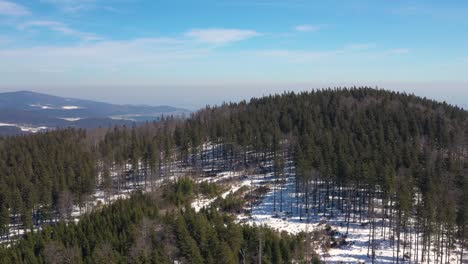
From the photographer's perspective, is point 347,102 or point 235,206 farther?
point 347,102

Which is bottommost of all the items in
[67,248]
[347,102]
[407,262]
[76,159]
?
[407,262]

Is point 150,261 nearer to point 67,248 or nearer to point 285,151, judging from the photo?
point 67,248

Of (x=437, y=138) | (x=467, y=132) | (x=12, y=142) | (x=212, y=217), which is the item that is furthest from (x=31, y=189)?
(x=467, y=132)

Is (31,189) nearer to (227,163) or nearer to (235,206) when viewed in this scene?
(235,206)

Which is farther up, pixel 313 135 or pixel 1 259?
pixel 313 135

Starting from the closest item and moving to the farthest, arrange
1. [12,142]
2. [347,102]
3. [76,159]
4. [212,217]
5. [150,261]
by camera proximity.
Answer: [150,261] → [212,217] → [76,159] → [12,142] → [347,102]

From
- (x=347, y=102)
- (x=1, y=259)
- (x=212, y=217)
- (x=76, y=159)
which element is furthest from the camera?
(x=347, y=102)

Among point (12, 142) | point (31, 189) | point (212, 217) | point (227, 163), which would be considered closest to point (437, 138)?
point (227, 163)
